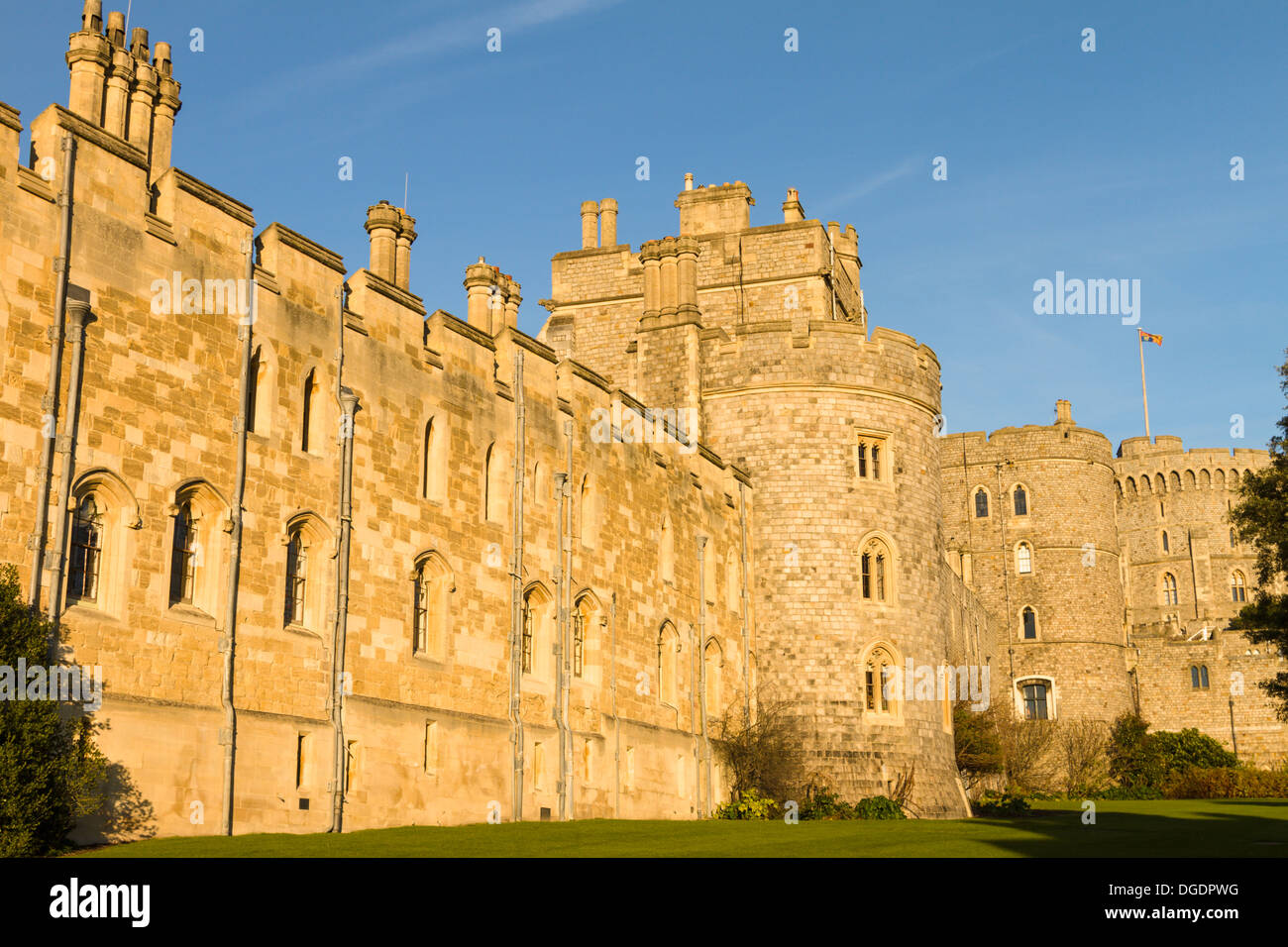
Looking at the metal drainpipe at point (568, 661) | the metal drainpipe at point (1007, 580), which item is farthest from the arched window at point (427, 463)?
the metal drainpipe at point (1007, 580)

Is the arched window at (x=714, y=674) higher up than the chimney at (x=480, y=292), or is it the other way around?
the chimney at (x=480, y=292)

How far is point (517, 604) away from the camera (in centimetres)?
2594

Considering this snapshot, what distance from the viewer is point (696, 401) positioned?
3800cm

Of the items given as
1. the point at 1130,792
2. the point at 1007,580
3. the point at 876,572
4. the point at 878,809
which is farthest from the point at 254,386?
the point at 1007,580

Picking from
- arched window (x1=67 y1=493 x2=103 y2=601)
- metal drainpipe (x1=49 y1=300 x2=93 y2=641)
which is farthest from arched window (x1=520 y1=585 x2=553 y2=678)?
metal drainpipe (x1=49 y1=300 x2=93 y2=641)

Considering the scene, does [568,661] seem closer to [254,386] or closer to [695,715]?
[695,715]

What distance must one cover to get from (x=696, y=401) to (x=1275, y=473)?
14686 mm

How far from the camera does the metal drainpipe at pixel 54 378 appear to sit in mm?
16547

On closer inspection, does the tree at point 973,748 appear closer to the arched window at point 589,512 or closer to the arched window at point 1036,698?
the arched window at point 589,512

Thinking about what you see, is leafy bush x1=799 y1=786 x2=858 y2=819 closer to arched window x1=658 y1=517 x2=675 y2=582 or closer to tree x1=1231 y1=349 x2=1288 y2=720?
arched window x1=658 y1=517 x2=675 y2=582

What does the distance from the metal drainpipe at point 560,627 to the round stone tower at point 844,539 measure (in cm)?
1000

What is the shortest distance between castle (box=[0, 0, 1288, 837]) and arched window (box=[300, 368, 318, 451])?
0.07 metres
